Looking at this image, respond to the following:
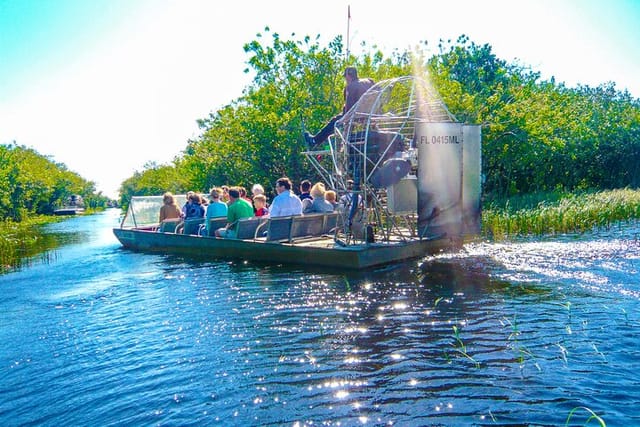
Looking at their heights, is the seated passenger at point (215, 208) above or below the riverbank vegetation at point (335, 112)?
below

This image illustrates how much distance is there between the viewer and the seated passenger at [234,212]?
13.5 m

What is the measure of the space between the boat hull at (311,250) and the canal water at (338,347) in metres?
A: 0.36

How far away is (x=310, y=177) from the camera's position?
2470cm

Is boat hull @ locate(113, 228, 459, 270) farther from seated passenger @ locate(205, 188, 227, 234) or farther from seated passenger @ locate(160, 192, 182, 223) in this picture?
seated passenger @ locate(160, 192, 182, 223)

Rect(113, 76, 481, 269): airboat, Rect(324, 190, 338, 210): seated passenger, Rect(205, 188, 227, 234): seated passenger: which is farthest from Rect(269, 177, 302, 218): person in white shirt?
Rect(205, 188, 227, 234): seated passenger

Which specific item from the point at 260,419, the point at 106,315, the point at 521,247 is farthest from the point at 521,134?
the point at 260,419

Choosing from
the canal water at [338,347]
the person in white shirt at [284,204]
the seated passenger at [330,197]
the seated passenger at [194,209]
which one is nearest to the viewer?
the canal water at [338,347]

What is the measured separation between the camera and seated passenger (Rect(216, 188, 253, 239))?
13.5 m

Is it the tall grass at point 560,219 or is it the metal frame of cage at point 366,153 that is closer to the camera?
the metal frame of cage at point 366,153

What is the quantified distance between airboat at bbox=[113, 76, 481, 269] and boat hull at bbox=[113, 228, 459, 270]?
23 millimetres

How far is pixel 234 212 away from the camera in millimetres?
13445

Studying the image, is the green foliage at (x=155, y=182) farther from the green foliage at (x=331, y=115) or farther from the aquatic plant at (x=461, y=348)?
the aquatic plant at (x=461, y=348)

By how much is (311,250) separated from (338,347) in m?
5.03

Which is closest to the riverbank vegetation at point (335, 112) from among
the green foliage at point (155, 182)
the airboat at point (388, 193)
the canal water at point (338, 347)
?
the airboat at point (388, 193)
